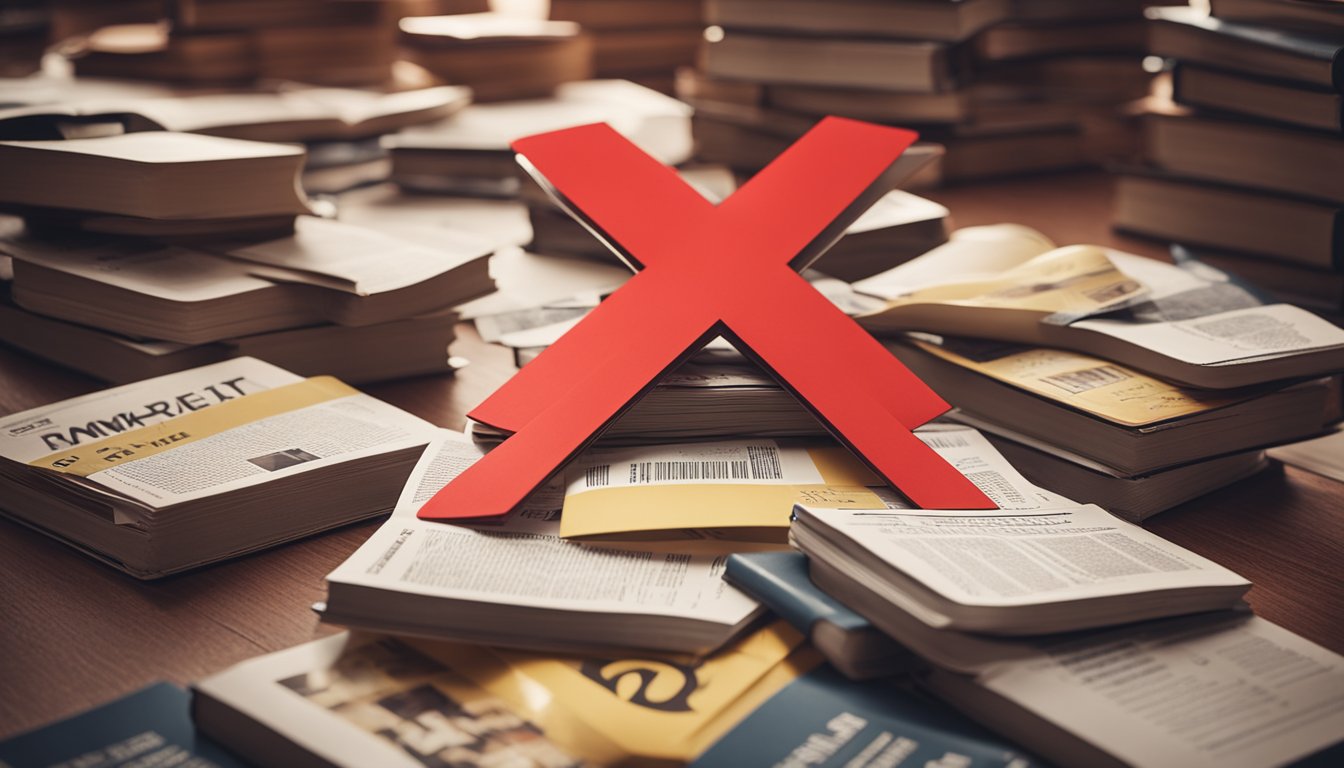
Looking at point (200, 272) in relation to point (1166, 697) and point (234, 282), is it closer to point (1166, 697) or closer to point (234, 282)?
point (234, 282)

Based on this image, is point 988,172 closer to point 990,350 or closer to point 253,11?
point 990,350

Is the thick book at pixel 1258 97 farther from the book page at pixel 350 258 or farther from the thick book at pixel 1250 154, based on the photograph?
the book page at pixel 350 258

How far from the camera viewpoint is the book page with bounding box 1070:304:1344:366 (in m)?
0.90

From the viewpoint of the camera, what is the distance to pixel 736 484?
817mm

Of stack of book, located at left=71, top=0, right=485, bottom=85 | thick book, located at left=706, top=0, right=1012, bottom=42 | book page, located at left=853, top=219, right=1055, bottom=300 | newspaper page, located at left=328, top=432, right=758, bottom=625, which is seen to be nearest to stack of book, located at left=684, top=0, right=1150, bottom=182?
thick book, located at left=706, top=0, right=1012, bottom=42

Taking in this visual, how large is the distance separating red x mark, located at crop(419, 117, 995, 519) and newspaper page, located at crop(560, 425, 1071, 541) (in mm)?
24

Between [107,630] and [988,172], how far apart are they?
1.52 meters

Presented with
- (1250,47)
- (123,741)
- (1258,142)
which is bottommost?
(123,741)

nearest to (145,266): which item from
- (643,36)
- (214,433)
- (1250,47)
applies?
(214,433)

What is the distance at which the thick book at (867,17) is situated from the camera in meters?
1.60

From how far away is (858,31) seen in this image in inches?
65.1

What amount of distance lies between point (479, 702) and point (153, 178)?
673mm

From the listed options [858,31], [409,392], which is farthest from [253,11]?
[409,392]

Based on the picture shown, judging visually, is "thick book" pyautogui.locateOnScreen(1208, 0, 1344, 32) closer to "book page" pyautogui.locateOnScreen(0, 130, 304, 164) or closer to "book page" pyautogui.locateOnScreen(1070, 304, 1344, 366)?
"book page" pyautogui.locateOnScreen(1070, 304, 1344, 366)
